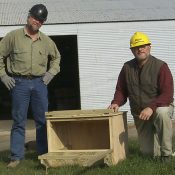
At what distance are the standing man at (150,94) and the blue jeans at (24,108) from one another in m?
0.99

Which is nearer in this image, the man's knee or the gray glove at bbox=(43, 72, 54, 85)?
the man's knee

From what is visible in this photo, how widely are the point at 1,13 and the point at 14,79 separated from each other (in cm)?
806

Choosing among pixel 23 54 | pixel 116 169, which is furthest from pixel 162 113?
pixel 23 54

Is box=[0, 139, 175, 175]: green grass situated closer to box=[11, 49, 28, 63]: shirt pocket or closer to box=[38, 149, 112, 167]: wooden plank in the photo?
box=[38, 149, 112, 167]: wooden plank

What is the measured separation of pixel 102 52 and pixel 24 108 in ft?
24.6

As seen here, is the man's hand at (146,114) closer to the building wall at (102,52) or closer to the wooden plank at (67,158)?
the wooden plank at (67,158)

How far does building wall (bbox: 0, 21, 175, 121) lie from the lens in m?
14.3

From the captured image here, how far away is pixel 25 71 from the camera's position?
703 cm

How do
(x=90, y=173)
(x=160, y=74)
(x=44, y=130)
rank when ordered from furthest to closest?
(x=44, y=130) < (x=160, y=74) < (x=90, y=173)

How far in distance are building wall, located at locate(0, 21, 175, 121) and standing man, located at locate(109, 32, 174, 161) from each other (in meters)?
7.14

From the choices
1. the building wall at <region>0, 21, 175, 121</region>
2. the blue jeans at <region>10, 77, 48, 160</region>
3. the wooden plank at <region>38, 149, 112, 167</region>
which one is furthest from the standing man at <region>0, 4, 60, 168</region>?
the building wall at <region>0, 21, 175, 121</region>

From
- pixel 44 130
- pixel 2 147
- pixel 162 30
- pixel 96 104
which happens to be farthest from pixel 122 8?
pixel 44 130

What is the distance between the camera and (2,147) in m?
10.3

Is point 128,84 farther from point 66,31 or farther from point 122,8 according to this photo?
point 122,8
